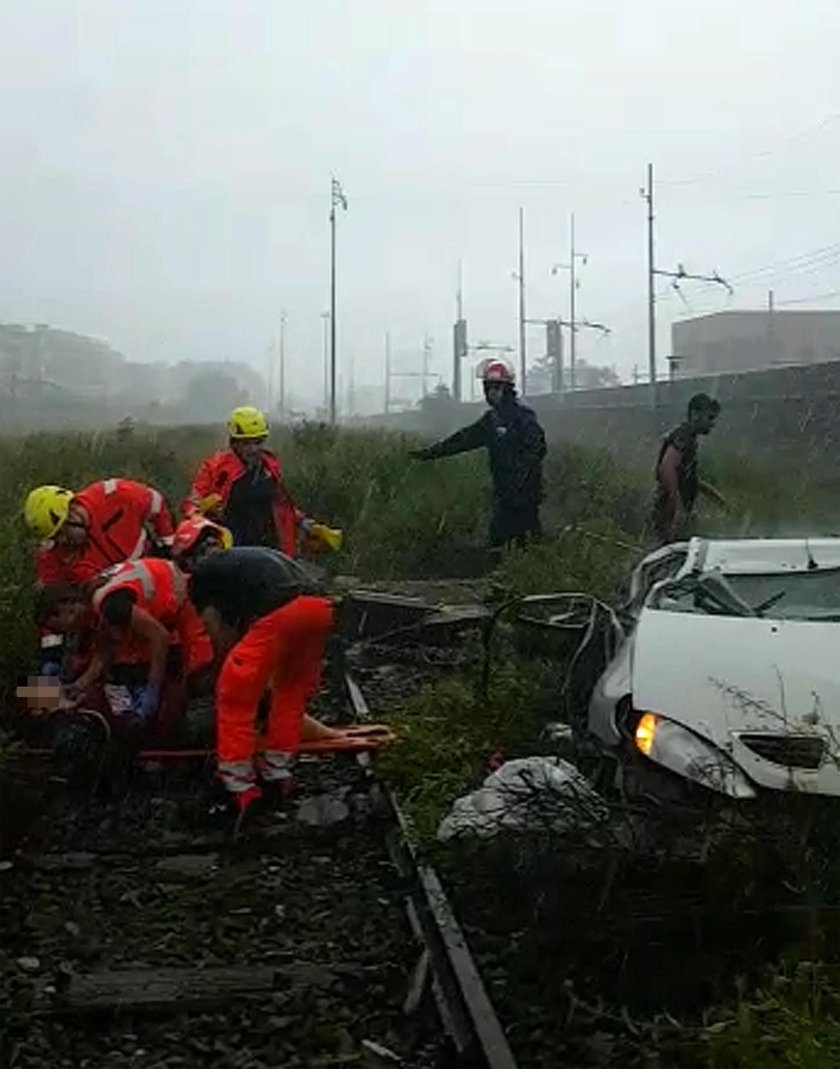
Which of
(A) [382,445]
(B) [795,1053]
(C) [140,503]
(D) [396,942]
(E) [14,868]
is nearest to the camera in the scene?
(B) [795,1053]

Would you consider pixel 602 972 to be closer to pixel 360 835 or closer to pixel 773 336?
pixel 360 835

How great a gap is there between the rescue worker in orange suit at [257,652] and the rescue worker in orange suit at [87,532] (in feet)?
3.47

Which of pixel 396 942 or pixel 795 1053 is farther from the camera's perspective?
pixel 396 942

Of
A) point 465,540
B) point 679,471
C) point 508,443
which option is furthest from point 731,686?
point 465,540

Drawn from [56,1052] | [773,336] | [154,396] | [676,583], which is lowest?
[56,1052]

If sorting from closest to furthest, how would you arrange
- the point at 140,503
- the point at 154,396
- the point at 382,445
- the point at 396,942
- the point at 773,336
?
the point at 396,942
the point at 140,503
the point at 382,445
the point at 154,396
the point at 773,336

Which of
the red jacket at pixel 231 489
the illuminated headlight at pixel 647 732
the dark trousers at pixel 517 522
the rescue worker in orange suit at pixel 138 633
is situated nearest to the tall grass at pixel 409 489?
the dark trousers at pixel 517 522

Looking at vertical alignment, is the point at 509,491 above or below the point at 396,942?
above

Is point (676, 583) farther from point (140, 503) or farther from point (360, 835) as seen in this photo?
point (140, 503)

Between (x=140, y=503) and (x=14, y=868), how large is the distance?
2578 mm

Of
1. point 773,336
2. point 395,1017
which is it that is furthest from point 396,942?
point 773,336

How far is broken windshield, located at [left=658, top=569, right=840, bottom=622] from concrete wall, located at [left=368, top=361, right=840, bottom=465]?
41.5ft

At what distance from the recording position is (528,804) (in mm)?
4586

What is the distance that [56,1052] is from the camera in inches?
148
